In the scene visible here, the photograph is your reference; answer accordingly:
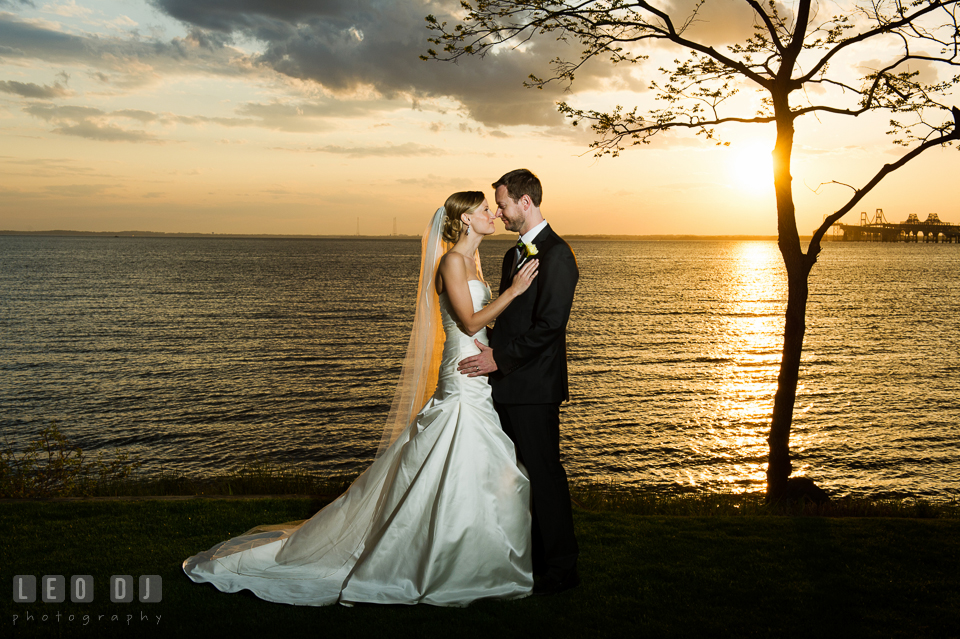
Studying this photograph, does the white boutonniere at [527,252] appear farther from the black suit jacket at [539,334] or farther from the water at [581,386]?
the water at [581,386]

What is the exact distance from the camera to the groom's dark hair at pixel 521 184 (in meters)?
4.49

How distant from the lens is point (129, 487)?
8.84 m

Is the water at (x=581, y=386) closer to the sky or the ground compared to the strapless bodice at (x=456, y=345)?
closer to the ground

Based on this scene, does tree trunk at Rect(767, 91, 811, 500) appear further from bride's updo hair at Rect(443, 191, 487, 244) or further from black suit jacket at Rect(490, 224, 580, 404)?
bride's updo hair at Rect(443, 191, 487, 244)

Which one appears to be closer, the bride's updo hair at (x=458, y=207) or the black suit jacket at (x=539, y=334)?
the black suit jacket at (x=539, y=334)

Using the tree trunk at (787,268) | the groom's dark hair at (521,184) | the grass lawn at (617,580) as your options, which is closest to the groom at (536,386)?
the groom's dark hair at (521,184)

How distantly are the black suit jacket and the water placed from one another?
430 inches

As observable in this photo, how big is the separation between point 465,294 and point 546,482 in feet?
4.99

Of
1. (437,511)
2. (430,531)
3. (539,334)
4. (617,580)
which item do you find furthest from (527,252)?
(617,580)

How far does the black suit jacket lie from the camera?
14.4ft

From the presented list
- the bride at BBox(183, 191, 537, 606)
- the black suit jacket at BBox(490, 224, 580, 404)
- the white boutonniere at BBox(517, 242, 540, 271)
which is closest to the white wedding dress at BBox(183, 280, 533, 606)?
the bride at BBox(183, 191, 537, 606)

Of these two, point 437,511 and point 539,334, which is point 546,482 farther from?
point 539,334

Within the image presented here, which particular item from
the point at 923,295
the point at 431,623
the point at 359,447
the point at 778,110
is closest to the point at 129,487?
the point at 431,623

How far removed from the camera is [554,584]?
4.51 metres
